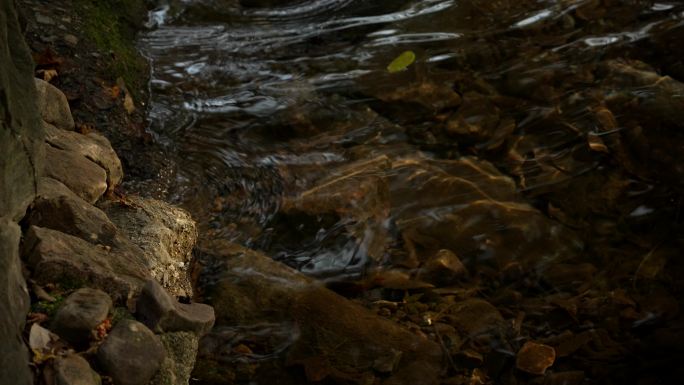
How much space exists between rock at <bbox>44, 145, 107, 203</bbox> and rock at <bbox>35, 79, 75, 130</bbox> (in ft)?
1.34

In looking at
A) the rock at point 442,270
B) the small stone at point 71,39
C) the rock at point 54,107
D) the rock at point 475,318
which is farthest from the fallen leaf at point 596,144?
the small stone at point 71,39

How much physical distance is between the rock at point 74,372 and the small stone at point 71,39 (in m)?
3.29

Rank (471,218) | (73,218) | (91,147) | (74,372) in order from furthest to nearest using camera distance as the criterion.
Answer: (471,218)
(91,147)
(73,218)
(74,372)

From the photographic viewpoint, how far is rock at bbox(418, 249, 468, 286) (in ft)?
15.5

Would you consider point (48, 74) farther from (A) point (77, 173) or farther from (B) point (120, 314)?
(B) point (120, 314)

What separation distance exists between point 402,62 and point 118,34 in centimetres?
249

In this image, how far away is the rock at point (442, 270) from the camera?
186 inches

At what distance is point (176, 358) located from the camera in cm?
302

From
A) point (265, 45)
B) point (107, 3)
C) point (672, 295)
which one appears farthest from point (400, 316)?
point (107, 3)

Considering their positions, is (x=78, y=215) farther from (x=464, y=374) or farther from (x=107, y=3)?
(x=107, y=3)

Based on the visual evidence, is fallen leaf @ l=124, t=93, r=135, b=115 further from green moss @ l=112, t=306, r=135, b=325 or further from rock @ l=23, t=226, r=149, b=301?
green moss @ l=112, t=306, r=135, b=325

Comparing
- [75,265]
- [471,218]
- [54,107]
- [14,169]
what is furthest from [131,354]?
[471,218]

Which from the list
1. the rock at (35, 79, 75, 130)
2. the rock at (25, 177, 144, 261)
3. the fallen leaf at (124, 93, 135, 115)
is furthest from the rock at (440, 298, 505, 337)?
the fallen leaf at (124, 93, 135, 115)

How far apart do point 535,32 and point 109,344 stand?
5.37 m
